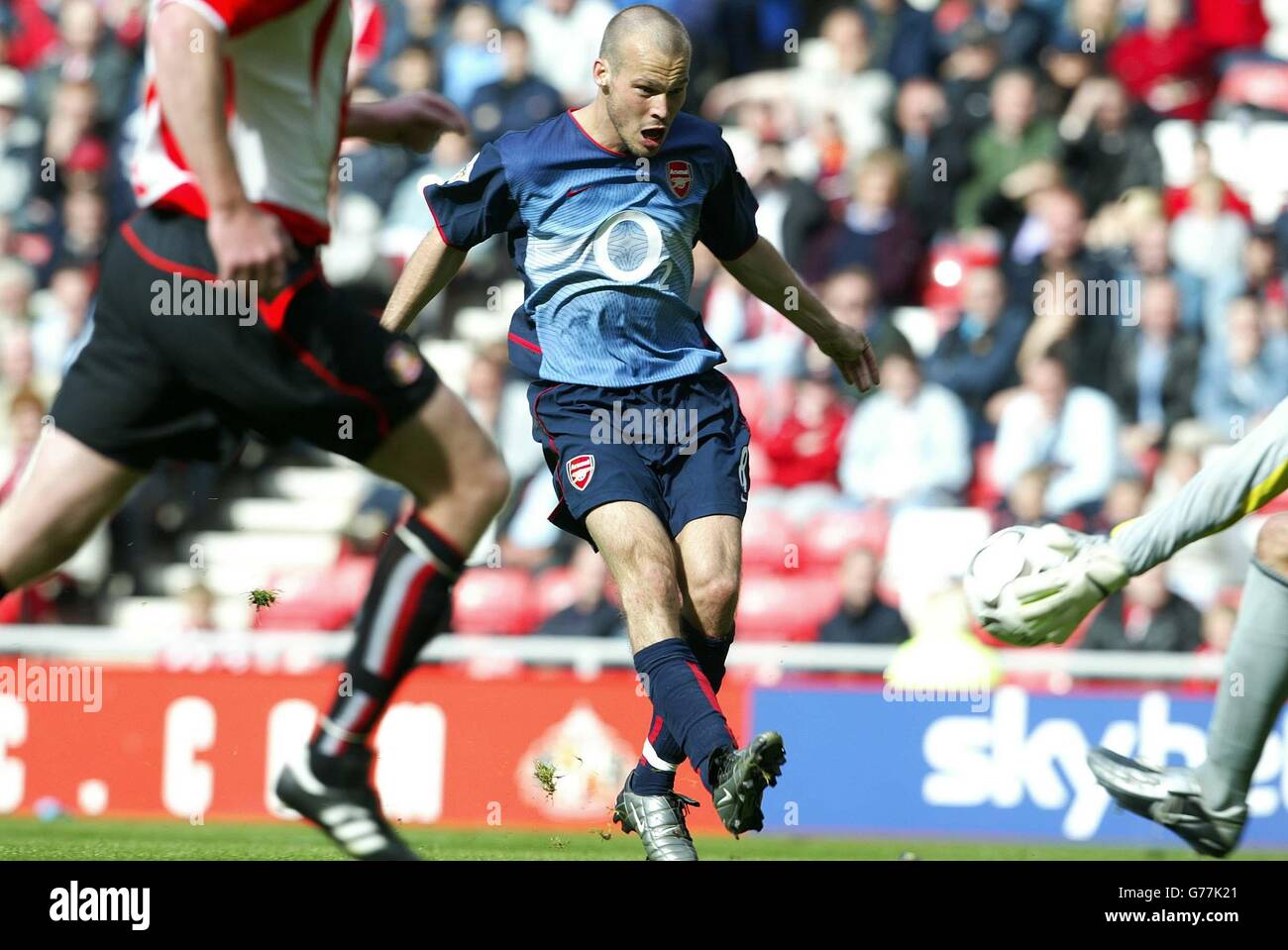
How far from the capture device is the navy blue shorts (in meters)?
5.96

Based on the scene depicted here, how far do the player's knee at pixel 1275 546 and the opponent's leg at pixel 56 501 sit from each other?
126 inches

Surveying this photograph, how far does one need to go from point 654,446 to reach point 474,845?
2252 mm

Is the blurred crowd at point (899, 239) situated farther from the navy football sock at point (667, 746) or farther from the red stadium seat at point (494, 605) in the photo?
the navy football sock at point (667, 746)

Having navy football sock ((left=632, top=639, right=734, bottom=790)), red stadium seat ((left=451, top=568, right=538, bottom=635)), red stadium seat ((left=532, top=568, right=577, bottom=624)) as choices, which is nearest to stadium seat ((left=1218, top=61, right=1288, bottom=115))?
red stadium seat ((left=532, top=568, right=577, bottom=624))

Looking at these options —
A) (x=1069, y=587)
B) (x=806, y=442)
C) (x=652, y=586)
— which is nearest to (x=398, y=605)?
(x=652, y=586)

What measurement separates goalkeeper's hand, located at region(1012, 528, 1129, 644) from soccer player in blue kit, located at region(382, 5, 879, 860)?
1.00 metres

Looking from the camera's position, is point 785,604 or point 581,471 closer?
point 581,471

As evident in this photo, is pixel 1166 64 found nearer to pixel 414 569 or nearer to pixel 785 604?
pixel 785 604

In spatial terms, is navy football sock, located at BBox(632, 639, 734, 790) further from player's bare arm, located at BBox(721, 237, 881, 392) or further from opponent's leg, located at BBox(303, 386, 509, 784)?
player's bare arm, located at BBox(721, 237, 881, 392)

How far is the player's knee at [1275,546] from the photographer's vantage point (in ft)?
17.8

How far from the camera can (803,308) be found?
21.7ft

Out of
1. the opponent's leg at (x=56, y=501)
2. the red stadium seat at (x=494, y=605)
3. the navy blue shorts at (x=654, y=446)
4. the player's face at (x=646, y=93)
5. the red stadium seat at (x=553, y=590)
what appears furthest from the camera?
the red stadium seat at (x=494, y=605)

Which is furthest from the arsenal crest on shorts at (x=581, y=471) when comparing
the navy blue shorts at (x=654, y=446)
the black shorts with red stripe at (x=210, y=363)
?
the black shorts with red stripe at (x=210, y=363)
